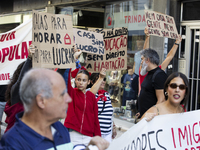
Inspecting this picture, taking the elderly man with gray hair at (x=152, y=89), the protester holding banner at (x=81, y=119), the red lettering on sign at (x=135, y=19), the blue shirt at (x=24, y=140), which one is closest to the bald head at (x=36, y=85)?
the blue shirt at (x=24, y=140)

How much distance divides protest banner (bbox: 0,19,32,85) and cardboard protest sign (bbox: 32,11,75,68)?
4.35 feet

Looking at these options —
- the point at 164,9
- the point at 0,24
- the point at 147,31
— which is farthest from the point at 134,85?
the point at 0,24

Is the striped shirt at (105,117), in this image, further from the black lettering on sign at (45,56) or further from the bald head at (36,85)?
the bald head at (36,85)

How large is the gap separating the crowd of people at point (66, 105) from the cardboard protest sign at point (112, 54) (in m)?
0.27

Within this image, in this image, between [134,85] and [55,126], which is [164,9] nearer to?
[134,85]

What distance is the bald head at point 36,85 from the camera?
5.19ft

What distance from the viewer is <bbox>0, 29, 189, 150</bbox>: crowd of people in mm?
1594

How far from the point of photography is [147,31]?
17.3 ft

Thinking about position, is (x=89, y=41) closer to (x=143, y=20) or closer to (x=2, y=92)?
(x=2, y=92)

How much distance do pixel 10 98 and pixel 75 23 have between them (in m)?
7.01

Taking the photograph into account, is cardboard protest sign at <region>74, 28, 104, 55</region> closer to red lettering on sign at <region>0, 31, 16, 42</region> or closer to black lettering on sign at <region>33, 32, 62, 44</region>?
black lettering on sign at <region>33, 32, 62, 44</region>

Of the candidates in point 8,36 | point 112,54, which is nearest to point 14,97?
point 8,36

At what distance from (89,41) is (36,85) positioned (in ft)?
11.6

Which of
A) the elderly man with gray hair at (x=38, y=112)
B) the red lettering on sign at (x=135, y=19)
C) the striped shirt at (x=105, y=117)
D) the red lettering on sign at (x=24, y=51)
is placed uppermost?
the red lettering on sign at (x=135, y=19)
